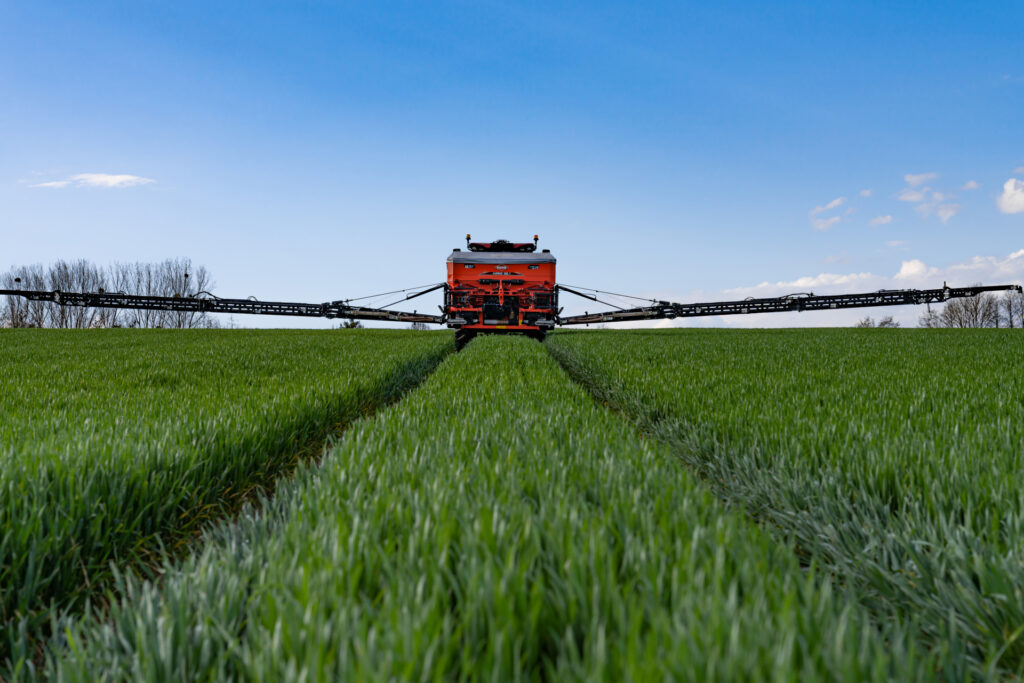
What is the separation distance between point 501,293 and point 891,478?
14582mm

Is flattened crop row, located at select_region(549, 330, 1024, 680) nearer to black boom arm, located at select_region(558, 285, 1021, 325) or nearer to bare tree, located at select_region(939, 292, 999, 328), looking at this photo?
black boom arm, located at select_region(558, 285, 1021, 325)

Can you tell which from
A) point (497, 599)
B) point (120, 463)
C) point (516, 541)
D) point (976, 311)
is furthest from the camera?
point (976, 311)

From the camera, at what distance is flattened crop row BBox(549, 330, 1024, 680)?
1.65m

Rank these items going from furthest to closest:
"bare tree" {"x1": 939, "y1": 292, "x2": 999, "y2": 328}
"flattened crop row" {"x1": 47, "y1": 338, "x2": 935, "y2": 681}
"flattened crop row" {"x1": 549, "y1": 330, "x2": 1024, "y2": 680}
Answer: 1. "bare tree" {"x1": 939, "y1": 292, "x2": 999, "y2": 328}
2. "flattened crop row" {"x1": 549, "y1": 330, "x2": 1024, "y2": 680}
3. "flattened crop row" {"x1": 47, "y1": 338, "x2": 935, "y2": 681}

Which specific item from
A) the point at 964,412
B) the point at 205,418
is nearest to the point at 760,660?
the point at 205,418

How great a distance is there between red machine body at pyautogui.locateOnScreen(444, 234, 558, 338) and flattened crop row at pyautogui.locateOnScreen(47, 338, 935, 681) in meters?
14.8

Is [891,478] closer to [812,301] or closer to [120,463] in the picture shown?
[120,463]

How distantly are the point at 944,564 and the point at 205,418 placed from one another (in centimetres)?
409

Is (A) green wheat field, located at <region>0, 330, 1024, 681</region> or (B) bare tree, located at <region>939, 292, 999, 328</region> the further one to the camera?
Answer: (B) bare tree, located at <region>939, 292, 999, 328</region>

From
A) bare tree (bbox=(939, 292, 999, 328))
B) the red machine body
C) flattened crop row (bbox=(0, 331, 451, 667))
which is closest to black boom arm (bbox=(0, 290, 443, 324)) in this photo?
the red machine body

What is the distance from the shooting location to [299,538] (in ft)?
5.31

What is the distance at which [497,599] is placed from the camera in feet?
3.88

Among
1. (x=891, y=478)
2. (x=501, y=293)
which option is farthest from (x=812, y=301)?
(x=891, y=478)

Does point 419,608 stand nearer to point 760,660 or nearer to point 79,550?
point 760,660
